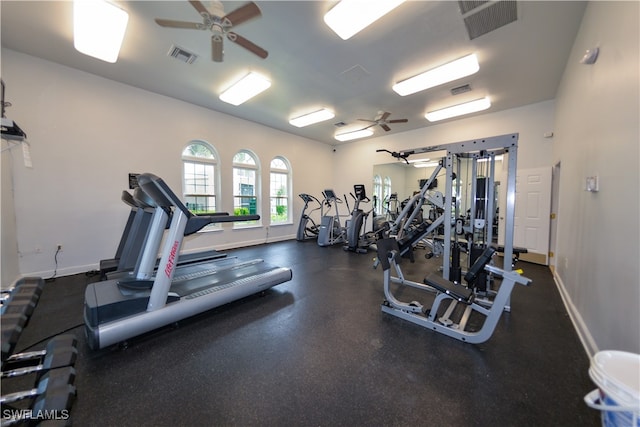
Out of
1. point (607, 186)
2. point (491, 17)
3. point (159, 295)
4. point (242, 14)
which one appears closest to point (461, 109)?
point (491, 17)

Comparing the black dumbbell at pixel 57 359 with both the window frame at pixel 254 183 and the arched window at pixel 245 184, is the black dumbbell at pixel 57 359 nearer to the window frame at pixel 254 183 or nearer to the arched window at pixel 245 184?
the window frame at pixel 254 183

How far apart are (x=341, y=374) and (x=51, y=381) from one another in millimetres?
1542

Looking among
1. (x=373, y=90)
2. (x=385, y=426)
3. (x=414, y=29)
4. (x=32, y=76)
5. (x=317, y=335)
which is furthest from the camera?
(x=373, y=90)

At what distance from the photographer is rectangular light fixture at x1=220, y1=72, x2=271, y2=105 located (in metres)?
3.72

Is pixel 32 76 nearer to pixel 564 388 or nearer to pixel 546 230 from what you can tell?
pixel 564 388

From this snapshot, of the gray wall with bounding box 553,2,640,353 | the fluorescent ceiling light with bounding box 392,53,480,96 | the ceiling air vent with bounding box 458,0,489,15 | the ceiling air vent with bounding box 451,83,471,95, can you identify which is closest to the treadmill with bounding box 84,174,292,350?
the gray wall with bounding box 553,2,640,353

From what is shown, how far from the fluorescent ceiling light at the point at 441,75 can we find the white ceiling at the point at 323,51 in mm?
95

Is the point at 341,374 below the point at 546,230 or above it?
below

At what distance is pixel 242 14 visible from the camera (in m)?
2.19

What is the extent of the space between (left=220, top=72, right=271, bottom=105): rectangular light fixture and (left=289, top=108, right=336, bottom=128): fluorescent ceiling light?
1531 millimetres

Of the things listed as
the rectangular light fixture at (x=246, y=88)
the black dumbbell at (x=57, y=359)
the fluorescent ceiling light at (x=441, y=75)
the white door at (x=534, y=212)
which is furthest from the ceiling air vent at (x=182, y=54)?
the white door at (x=534, y=212)

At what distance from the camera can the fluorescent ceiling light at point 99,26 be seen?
2320mm

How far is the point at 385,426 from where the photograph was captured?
130 cm

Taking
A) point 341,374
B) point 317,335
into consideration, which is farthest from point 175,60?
point 341,374
